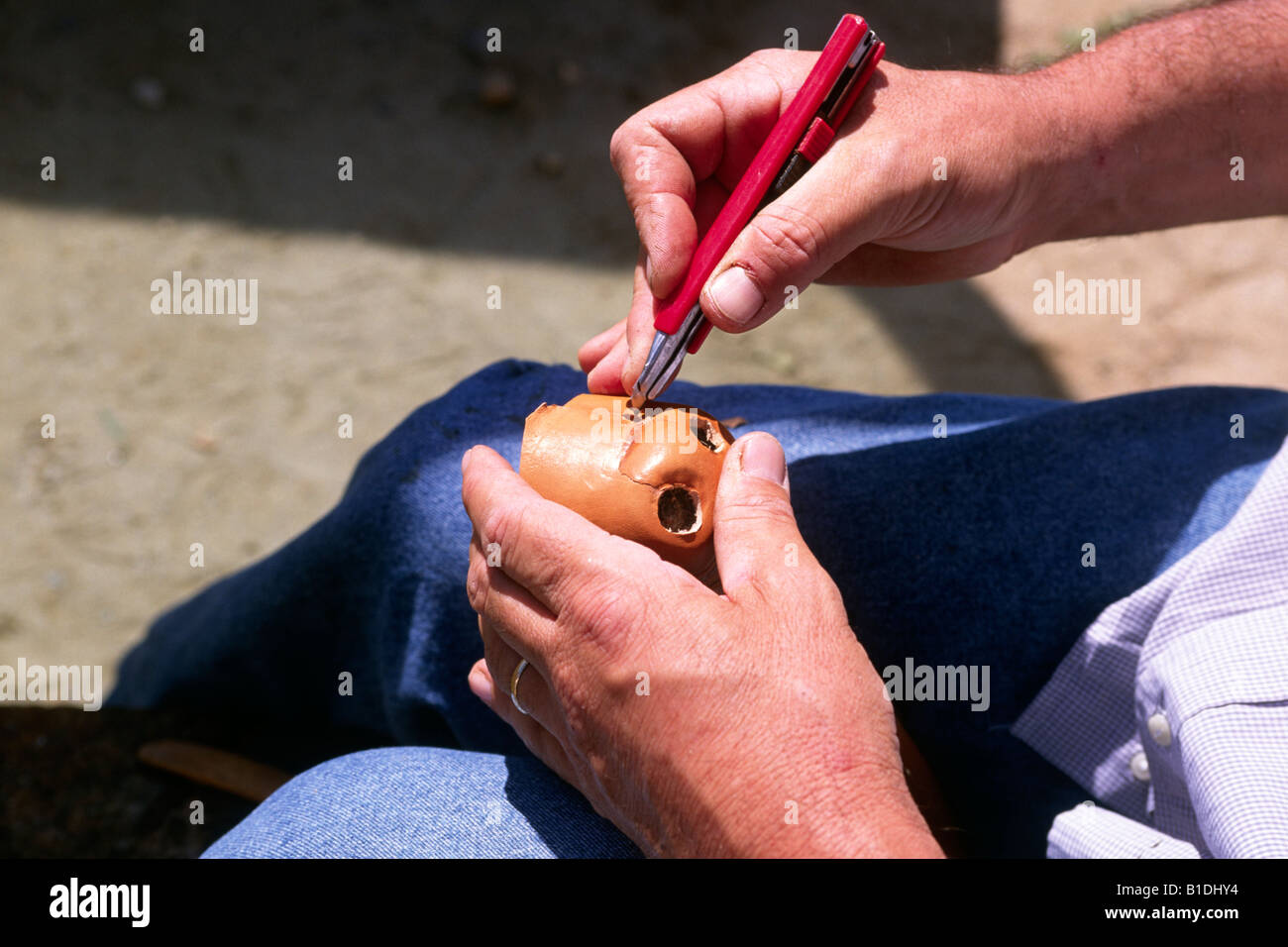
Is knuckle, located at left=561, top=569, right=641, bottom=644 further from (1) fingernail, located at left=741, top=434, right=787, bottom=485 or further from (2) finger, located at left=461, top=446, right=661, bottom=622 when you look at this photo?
(1) fingernail, located at left=741, top=434, right=787, bottom=485

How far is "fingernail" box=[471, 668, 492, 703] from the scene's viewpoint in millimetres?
1528

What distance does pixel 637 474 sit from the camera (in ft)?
4.50

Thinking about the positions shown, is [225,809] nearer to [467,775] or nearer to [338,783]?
[338,783]

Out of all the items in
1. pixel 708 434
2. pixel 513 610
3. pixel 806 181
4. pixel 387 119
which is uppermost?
pixel 387 119

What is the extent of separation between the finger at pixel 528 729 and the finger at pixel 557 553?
0.28 meters

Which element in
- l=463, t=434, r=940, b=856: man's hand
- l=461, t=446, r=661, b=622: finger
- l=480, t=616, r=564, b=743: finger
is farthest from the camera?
l=480, t=616, r=564, b=743: finger

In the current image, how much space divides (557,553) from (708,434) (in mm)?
347

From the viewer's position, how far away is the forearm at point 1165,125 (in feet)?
5.49

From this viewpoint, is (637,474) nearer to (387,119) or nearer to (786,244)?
(786,244)

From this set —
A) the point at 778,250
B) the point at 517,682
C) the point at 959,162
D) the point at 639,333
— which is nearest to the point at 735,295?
the point at 778,250

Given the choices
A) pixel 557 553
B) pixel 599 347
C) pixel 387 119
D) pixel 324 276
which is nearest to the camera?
pixel 557 553

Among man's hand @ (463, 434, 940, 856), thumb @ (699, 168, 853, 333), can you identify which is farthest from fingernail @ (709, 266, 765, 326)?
man's hand @ (463, 434, 940, 856)

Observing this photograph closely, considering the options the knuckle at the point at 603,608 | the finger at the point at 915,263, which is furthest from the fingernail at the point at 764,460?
the finger at the point at 915,263
